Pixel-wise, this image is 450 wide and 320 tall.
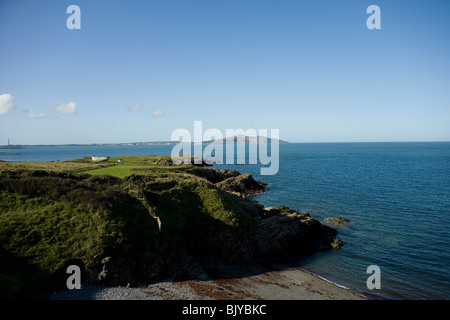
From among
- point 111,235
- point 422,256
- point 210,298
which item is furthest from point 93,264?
point 422,256

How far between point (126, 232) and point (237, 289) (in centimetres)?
1020

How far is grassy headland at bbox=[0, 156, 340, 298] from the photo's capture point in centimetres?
1905

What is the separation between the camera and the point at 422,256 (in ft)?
87.6

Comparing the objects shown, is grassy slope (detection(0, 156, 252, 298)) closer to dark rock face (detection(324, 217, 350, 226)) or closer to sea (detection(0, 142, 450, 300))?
sea (detection(0, 142, 450, 300))

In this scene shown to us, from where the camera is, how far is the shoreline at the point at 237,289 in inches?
720

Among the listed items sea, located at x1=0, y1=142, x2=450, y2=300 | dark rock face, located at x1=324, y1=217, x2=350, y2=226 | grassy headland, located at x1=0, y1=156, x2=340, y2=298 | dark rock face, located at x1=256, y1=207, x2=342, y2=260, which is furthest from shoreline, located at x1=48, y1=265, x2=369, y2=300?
dark rock face, located at x1=324, y1=217, x2=350, y2=226

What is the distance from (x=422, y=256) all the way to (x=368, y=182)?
43.9 meters

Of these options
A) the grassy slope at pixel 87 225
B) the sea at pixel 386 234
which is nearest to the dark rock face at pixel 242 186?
the sea at pixel 386 234

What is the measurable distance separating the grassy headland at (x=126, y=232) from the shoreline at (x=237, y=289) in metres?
1.04

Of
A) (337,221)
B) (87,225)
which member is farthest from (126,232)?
(337,221)

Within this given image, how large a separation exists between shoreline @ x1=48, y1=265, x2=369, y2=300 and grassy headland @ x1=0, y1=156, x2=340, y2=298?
3.42 feet
